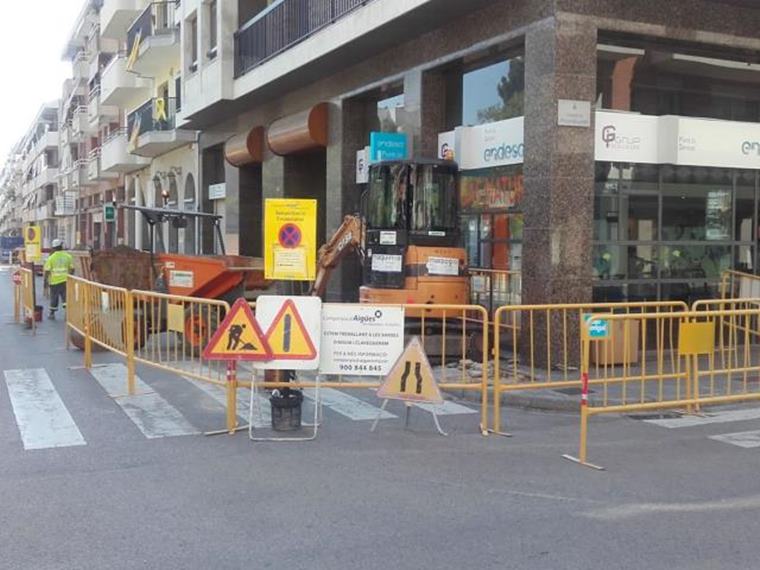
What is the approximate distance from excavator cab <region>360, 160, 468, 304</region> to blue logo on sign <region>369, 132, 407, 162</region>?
9.28ft

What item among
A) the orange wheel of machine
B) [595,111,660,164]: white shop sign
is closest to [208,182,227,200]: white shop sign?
[595,111,660,164]: white shop sign

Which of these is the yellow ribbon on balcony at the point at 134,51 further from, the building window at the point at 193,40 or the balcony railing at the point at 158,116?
the building window at the point at 193,40

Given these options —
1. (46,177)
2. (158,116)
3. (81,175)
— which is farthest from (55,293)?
(46,177)

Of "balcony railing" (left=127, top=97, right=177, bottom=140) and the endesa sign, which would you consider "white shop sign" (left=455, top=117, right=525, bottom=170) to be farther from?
"balcony railing" (left=127, top=97, right=177, bottom=140)

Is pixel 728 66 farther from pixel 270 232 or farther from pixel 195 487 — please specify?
pixel 195 487

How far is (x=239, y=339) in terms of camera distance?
284 inches

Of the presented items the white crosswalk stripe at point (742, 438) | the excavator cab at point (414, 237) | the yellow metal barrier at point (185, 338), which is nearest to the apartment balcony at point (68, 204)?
the excavator cab at point (414, 237)

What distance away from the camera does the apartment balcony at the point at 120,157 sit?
34812mm

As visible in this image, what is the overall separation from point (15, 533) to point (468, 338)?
6.71 m

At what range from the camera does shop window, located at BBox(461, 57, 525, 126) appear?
12.6 meters

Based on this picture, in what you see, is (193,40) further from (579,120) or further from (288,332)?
(288,332)

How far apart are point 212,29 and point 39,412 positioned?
1730cm

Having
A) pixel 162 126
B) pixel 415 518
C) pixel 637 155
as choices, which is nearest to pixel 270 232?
pixel 415 518

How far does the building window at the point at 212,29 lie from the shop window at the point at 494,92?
1062cm
